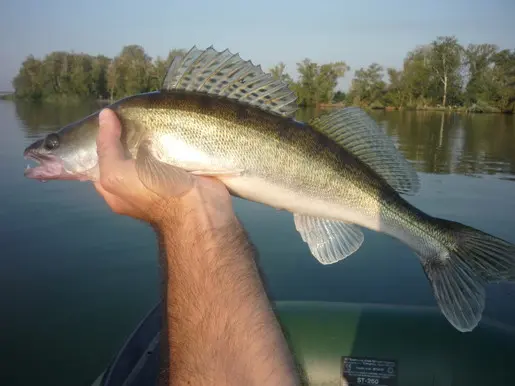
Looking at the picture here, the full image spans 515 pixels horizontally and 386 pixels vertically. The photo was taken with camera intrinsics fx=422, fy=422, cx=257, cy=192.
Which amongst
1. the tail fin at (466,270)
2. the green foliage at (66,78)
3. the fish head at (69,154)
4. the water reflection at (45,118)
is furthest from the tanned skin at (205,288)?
the green foliage at (66,78)

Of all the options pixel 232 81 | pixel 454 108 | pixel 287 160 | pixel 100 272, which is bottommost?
pixel 100 272

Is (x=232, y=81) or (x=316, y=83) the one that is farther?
(x=316, y=83)

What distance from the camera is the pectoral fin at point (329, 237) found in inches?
97.8

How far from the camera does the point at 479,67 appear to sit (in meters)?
62.6

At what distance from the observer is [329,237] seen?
2.51m

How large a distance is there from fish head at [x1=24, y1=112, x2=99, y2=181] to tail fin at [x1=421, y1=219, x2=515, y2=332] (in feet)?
6.46

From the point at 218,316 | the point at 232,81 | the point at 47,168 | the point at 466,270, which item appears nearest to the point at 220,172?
the point at 232,81

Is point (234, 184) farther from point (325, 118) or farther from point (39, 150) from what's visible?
point (39, 150)

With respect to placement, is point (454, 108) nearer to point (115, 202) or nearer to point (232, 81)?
point (232, 81)

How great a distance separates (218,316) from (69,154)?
4.88ft

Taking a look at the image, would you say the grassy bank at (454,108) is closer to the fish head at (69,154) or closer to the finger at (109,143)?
the fish head at (69,154)

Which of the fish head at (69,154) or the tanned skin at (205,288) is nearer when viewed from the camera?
the tanned skin at (205,288)

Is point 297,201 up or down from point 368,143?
down

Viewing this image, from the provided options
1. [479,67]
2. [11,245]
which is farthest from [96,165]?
[479,67]
